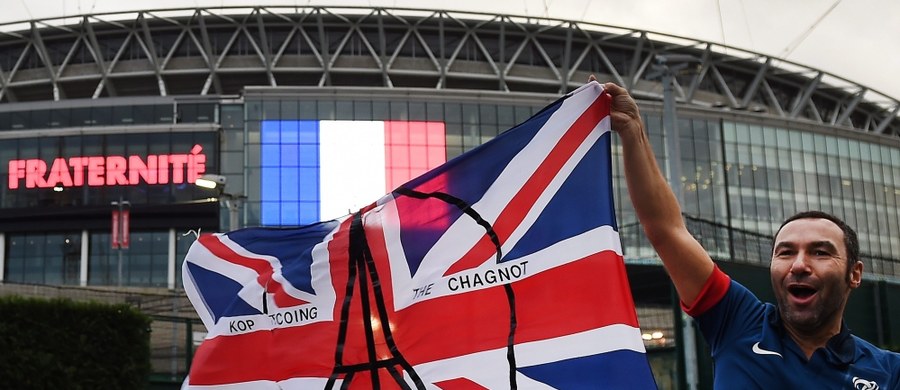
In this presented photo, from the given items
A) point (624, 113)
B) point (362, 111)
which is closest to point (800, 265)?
point (624, 113)

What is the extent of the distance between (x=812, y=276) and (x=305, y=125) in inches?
2371

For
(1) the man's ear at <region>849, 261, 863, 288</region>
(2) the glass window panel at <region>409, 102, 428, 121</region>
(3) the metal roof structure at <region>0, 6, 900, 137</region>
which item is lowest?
(1) the man's ear at <region>849, 261, 863, 288</region>

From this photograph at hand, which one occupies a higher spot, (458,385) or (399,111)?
(399,111)

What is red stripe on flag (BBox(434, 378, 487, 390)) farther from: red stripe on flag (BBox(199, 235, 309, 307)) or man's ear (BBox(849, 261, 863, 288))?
man's ear (BBox(849, 261, 863, 288))

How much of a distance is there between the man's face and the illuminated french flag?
56.9 meters

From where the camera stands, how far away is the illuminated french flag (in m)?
61.0

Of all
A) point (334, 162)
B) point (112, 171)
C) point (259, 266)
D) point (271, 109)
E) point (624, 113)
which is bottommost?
point (259, 266)

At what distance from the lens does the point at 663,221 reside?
3.51 m

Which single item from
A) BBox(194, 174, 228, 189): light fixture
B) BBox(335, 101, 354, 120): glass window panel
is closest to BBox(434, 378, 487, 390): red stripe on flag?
BBox(194, 174, 228, 189): light fixture

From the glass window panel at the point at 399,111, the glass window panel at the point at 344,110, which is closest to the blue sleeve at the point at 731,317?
the glass window panel at the point at 344,110

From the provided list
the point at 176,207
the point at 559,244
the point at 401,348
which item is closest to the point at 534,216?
the point at 559,244

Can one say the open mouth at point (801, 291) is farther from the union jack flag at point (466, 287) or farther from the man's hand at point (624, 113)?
the union jack flag at point (466, 287)

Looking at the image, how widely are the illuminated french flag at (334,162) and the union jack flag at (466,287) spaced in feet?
174

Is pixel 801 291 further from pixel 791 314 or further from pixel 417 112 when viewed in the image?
pixel 417 112
